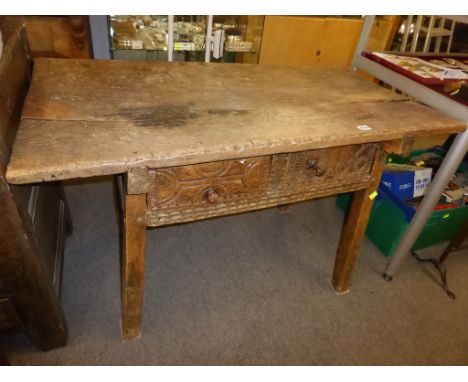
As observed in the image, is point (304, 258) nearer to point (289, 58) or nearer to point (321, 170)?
point (321, 170)

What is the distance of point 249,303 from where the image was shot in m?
1.35

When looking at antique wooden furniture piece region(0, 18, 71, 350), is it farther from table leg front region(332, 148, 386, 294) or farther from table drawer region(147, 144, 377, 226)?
table leg front region(332, 148, 386, 294)

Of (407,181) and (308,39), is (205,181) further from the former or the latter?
(308,39)

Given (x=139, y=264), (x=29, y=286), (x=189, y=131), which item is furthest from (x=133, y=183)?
(x=29, y=286)

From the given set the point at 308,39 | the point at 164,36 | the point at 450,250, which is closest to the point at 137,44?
the point at 164,36

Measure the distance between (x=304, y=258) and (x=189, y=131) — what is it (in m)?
0.96

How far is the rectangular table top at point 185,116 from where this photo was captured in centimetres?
74

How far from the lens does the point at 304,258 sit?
5.17ft

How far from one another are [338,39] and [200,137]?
8.34 feet

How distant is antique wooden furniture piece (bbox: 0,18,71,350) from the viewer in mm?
762

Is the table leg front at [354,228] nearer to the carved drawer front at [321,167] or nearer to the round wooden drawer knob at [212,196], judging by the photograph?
the carved drawer front at [321,167]

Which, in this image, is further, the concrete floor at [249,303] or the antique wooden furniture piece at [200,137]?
the concrete floor at [249,303]

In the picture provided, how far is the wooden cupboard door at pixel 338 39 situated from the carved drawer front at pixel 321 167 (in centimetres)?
204

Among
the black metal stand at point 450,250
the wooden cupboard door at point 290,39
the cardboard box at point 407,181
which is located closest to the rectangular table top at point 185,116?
the cardboard box at point 407,181
